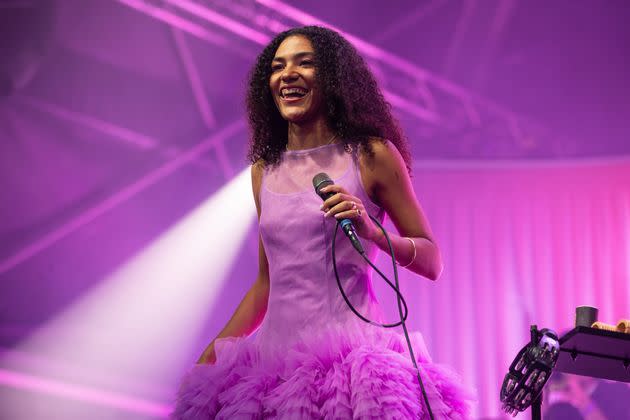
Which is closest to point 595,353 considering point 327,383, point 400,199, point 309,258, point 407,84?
point 400,199

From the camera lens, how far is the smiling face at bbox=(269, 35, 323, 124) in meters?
1.75

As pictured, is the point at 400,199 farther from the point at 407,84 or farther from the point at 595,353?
the point at 407,84

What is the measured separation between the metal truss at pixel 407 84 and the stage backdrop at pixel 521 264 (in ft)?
0.88

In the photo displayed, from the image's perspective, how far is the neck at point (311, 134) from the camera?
1.78m

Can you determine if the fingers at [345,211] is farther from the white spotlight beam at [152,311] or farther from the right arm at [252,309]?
the white spotlight beam at [152,311]

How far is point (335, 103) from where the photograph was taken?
1.79 m

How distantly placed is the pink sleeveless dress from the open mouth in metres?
0.13

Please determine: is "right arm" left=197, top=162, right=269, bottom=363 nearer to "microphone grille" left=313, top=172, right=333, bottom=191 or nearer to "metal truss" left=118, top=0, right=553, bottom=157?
"microphone grille" left=313, top=172, right=333, bottom=191

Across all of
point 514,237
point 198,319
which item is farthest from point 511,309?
point 198,319

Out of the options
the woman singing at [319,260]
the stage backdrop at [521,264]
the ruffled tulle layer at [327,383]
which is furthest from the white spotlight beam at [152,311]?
the ruffled tulle layer at [327,383]

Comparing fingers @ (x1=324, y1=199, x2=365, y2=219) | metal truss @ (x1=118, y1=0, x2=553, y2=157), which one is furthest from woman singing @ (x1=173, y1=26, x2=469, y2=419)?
metal truss @ (x1=118, y1=0, x2=553, y2=157)

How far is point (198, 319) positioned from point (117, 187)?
3.59 feet

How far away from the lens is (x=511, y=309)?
581cm

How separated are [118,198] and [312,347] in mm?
3857
